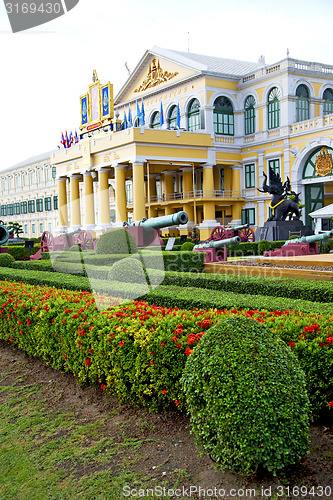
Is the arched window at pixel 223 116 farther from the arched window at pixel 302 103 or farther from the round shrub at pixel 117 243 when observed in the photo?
the round shrub at pixel 117 243

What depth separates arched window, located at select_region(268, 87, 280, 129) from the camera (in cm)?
3381

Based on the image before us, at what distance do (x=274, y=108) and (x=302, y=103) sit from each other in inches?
82.6

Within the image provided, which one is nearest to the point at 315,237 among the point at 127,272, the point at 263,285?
the point at 263,285

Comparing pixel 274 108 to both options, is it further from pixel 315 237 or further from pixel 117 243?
pixel 117 243

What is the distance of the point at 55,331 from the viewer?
6.12m

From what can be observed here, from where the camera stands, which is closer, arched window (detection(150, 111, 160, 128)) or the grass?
the grass

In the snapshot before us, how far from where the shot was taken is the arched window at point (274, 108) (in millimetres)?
33812

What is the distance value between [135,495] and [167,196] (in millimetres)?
37038

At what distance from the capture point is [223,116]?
36406 mm

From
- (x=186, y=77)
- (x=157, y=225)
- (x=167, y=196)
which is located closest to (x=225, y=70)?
(x=186, y=77)

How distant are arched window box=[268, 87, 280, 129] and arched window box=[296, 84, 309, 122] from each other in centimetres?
143

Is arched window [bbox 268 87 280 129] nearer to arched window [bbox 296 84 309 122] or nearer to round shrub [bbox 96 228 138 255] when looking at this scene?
arched window [bbox 296 84 309 122]

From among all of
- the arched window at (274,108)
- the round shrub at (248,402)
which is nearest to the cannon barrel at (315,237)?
the round shrub at (248,402)

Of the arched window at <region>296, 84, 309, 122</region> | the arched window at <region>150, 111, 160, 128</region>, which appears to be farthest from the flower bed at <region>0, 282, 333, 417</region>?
the arched window at <region>150, 111, 160, 128</region>
